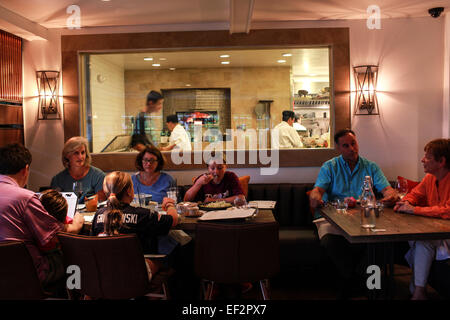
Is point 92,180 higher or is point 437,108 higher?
point 437,108

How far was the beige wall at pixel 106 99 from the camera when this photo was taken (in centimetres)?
527

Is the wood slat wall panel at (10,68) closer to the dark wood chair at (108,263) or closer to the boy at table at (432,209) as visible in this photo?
the dark wood chair at (108,263)

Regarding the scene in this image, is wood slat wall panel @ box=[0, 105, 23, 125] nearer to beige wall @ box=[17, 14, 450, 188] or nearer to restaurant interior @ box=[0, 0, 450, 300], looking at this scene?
restaurant interior @ box=[0, 0, 450, 300]

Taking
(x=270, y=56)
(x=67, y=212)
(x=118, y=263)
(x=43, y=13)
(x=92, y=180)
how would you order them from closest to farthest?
(x=118, y=263) → (x=67, y=212) → (x=92, y=180) → (x=43, y=13) → (x=270, y=56)

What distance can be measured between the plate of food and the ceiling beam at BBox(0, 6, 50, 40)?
2.94m

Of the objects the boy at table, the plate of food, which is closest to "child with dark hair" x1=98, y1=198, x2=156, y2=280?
the plate of food

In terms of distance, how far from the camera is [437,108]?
15.8ft

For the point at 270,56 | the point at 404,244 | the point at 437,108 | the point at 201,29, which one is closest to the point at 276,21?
the point at 270,56

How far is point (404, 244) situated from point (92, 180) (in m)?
2.86

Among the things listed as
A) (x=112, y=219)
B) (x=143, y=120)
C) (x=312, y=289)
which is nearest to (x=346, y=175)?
(x=312, y=289)

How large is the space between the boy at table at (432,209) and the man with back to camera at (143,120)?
12.1 feet

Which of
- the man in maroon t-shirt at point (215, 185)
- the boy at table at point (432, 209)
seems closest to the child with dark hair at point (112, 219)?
the man in maroon t-shirt at point (215, 185)

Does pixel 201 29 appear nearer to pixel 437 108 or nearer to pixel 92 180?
pixel 92 180

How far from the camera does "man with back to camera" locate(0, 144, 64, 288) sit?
7.42 feet
